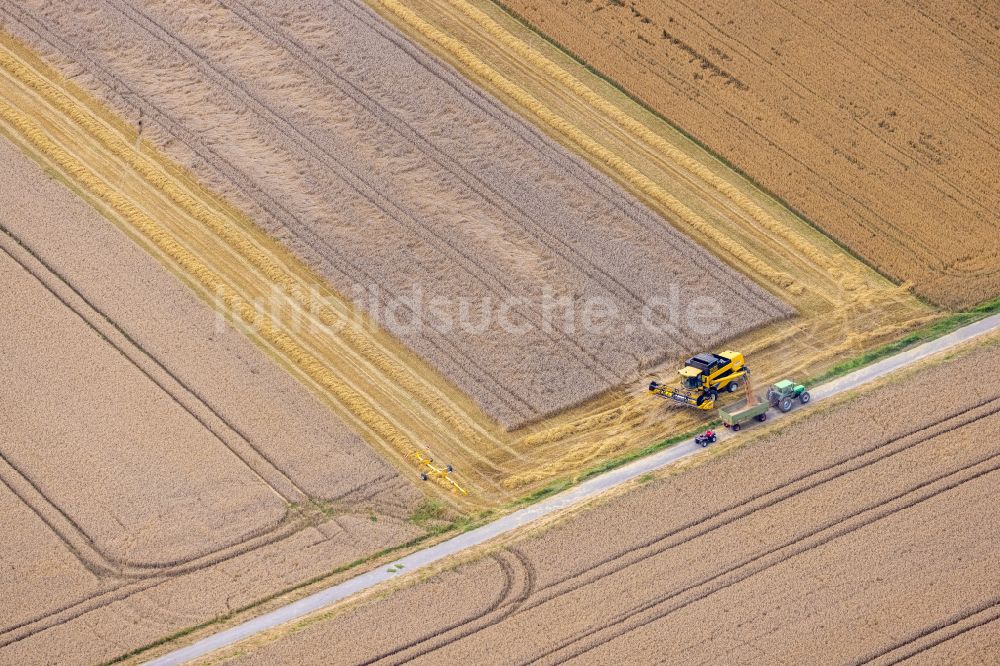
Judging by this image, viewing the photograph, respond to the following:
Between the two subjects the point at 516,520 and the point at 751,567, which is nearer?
the point at 751,567

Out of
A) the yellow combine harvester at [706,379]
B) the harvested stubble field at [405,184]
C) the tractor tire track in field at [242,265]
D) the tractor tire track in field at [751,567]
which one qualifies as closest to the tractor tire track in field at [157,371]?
the tractor tire track in field at [242,265]

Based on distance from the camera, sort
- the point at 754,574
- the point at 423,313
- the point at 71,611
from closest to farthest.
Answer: the point at 71,611, the point at 754,574, the point at 423,313

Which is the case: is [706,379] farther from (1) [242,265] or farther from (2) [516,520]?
(1) [242,265]

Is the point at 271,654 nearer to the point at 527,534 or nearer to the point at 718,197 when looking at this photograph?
the point at 527,534

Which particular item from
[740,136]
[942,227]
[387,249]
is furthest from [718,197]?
[387,249]

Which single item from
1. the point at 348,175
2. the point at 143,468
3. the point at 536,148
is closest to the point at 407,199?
the point at 348,175

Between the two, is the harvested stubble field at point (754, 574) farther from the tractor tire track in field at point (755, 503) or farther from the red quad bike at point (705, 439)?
the red quad bike at point (705, 439)
